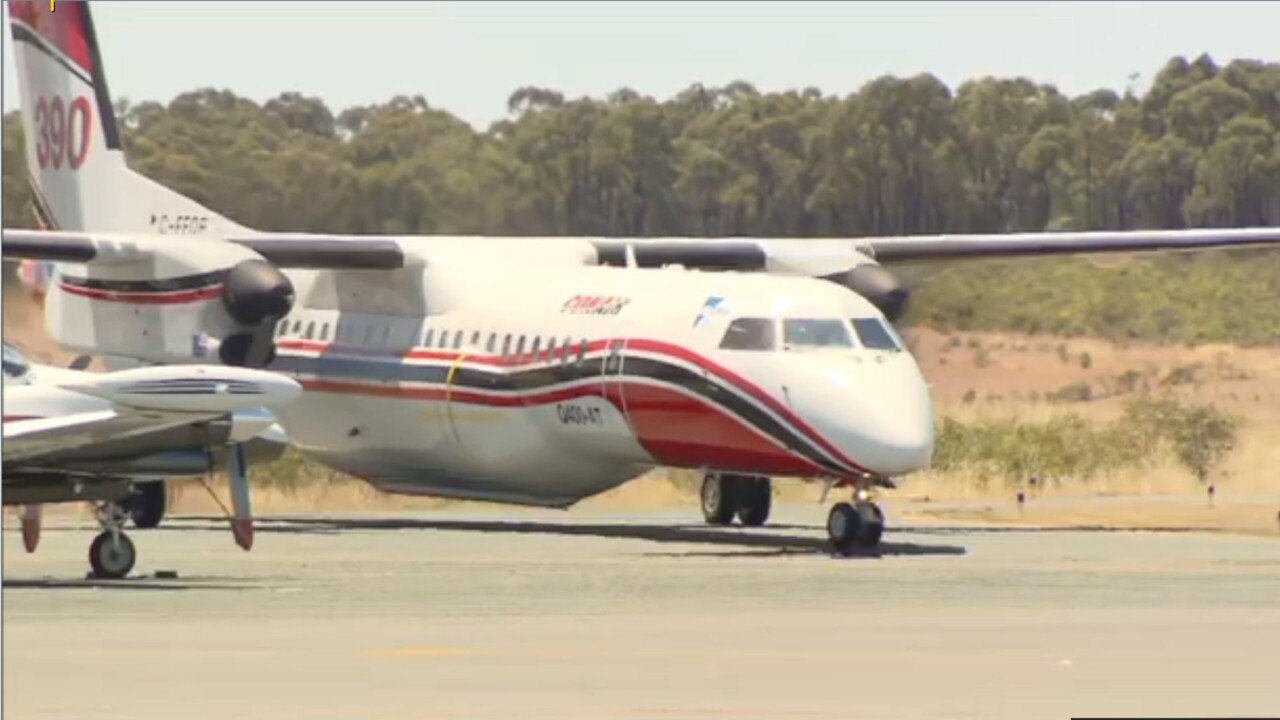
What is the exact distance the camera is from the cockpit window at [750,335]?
31844 millimetres

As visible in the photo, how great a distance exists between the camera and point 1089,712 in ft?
50.6

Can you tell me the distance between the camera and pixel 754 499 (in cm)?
3722

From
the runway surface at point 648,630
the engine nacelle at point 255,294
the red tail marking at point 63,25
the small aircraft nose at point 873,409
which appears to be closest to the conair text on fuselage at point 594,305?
the runway surface at point 648,630

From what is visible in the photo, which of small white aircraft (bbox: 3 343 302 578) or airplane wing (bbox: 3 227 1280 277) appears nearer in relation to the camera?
small white aircraft (bbox: 3 343 302 578)

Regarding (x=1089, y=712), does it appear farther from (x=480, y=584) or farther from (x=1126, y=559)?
(x=1126, y=559)

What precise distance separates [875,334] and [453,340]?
6.94 m

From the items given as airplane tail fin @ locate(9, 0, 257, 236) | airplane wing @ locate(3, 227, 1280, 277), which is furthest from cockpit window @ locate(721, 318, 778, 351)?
airplane tail fin @ locate(9, 0, 257, 236)

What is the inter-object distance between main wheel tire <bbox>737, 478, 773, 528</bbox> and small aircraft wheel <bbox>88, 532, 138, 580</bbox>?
11.7m

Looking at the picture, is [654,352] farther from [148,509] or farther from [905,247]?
[905,247]

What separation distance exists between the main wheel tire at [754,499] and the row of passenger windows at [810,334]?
205 inches

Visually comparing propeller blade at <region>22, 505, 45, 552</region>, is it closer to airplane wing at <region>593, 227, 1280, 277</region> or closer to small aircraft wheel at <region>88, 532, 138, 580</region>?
small aircraft wheel at <region>88, 532, 138, 580</region>

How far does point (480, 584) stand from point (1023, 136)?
78.0 meters

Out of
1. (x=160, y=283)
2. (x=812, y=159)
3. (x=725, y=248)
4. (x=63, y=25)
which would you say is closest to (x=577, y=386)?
(x=160, y=283)

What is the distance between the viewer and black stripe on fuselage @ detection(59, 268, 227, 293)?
120 feet
